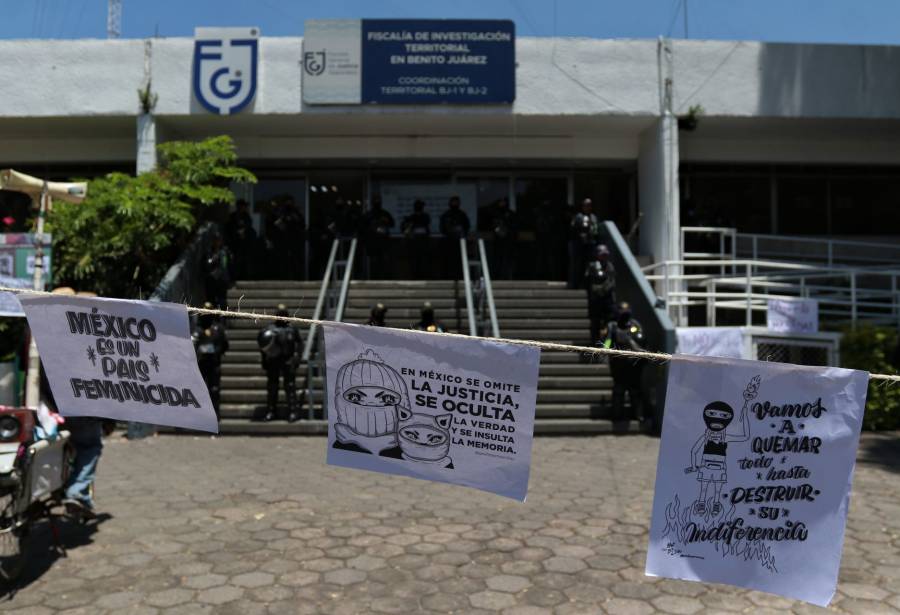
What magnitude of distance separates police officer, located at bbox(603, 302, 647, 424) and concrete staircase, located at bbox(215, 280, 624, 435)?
1.04ft

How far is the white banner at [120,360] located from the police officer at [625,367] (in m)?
7.46

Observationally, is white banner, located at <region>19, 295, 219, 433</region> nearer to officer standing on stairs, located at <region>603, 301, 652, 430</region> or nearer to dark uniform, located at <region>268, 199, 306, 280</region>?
officer standing on stairs, located at <region>603, 301, 652, 430</region>

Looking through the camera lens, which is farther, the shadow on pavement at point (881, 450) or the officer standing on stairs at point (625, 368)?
the officer standing on stairs at point (625, 368)

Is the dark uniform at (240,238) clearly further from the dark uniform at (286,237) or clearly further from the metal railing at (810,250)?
the metal railing at (810,250)

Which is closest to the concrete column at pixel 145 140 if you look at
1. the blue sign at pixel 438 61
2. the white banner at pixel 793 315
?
the blue sign at pixel 438 61

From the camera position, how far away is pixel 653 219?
15961 millimetres

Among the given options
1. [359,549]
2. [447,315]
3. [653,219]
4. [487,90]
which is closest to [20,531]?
[359,549]

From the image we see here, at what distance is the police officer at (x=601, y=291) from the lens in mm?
12336

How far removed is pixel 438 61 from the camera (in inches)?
587

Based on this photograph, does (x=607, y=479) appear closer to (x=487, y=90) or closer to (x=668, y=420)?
(x=668, y=420)

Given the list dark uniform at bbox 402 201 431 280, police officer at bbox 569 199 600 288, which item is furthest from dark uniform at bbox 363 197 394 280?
police officer at bbox 569 199 600 288

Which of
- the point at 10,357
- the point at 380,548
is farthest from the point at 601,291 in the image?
the point at 10,357

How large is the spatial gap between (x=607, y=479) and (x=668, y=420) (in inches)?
201

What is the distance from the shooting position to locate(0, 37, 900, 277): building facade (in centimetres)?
1491
